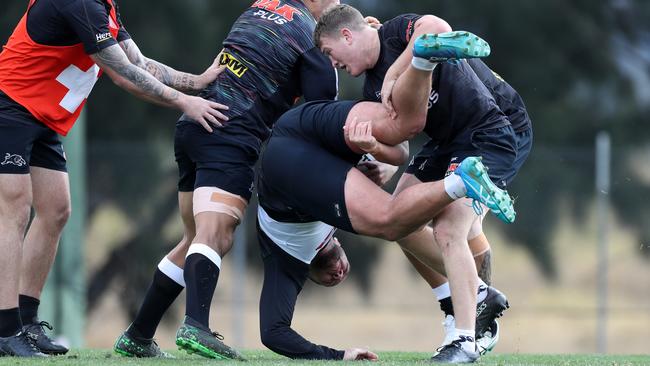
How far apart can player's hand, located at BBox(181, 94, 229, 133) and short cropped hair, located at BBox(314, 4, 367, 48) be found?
76cm

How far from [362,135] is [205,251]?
3.37 feet

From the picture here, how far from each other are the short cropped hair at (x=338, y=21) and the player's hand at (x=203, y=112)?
759 mm

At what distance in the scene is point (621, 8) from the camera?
1802 cm

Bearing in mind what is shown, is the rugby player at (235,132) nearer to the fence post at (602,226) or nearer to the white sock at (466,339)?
the white sock at (466,339)

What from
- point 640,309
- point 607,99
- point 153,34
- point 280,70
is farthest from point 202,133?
point 607,99

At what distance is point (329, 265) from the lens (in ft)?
22.0

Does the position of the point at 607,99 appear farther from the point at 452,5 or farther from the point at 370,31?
the point at 370,31

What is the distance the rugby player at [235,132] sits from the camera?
6.43 m

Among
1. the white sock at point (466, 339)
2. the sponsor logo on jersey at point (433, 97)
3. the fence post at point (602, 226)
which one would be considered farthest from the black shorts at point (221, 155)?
the fence post at point (602, 226)

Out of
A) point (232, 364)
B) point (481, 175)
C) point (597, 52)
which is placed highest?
point (481, 175)

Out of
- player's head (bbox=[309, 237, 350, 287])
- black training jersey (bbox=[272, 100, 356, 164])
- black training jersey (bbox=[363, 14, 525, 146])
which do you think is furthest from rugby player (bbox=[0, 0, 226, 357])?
black training jersey (bbox=[363, 14, 525, 146])

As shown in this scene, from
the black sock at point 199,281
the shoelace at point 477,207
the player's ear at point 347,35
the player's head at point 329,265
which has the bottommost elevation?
the player's head at point 329,265

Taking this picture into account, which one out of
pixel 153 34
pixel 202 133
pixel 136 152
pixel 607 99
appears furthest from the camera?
pixel 607 99

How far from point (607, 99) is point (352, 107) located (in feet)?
39.5
